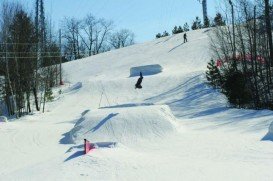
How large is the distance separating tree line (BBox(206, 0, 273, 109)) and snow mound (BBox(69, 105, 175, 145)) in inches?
422

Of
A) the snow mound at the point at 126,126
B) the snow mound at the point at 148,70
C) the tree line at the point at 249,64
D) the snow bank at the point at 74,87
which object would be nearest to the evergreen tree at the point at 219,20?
the tree line at the point at 249,64

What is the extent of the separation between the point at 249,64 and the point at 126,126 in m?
15.2

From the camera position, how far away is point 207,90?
119 ft

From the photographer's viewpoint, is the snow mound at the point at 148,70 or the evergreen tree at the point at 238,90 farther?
the snow mound at the point at 148,70

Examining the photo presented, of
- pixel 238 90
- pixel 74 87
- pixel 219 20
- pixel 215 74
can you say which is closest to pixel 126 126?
pixel 238 90

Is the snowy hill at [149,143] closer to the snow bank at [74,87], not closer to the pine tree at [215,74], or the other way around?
the pine tree at [215,74]

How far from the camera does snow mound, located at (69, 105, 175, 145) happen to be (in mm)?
17453

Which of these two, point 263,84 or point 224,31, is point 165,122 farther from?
point 224,31

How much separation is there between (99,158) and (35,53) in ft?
98.4

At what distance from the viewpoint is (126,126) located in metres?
18.0

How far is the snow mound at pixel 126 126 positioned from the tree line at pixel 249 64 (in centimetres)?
1073

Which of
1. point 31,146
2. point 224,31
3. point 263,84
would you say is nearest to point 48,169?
point 31,146

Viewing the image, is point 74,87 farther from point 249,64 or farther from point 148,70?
point 249,64

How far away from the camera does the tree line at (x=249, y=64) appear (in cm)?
2845
